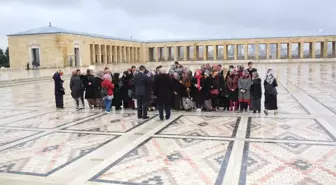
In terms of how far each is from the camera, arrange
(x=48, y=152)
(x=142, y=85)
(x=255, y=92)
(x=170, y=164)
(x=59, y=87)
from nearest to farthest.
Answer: (x=170, y=164) < (x=48, y=152) < (x=142, y=85) < (x=255, y=92) < (x=59, y=87)

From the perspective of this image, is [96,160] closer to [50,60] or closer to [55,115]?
[55,115]

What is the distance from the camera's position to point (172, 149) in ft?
18.5

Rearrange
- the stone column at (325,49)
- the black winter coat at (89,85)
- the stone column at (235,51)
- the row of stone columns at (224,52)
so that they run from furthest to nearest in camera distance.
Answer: the stone column at (235,51) → the row of stone columns at (224,52) → the stone column at (325,49) → the black winter coat at (89,85)

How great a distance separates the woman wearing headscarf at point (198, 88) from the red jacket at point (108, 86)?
7.90ft

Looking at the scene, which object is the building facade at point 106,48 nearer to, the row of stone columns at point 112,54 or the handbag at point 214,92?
the row of stone columns at point 112,54

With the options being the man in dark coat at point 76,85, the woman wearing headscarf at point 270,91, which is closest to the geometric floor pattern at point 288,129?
Result: the woman wearing headscarf at point 270,91

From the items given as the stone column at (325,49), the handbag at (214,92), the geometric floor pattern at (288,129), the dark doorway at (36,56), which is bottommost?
the geometric floor pattern at (288,129)

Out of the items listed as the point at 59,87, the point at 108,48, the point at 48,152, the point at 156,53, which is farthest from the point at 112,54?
the point at 48,152

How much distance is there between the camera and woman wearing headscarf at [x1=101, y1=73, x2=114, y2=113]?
943 centimetres

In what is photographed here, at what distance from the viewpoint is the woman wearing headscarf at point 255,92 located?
8.80 metres

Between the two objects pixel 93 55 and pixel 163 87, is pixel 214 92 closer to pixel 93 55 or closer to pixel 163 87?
pixel 163 87

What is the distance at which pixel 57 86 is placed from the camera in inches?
419

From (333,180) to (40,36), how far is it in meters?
37.8

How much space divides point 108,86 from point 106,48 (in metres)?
40.2
